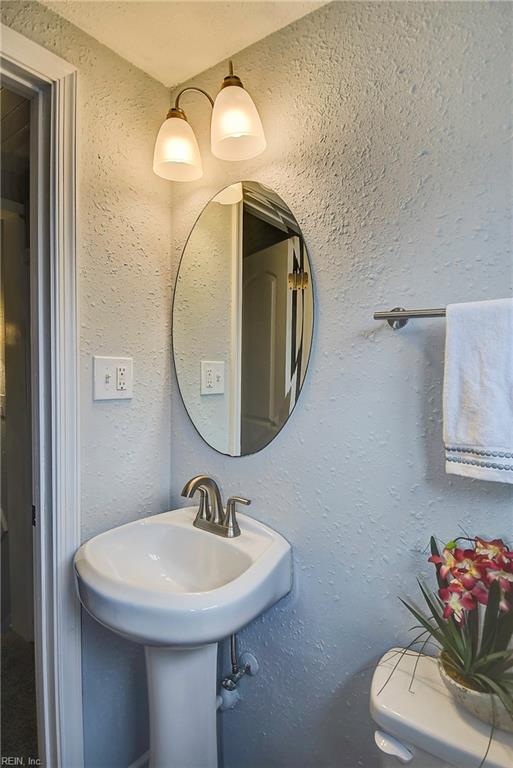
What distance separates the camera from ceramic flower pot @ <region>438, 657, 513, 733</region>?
2.13 ft

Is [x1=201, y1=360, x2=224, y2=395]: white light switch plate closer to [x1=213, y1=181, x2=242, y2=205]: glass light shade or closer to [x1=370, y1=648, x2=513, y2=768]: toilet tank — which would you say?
[x1=213, y1=181, x2=242, y2=205]: glass light shade

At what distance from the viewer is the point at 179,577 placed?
112 cm

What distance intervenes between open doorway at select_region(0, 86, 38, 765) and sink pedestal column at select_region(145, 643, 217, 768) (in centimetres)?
84

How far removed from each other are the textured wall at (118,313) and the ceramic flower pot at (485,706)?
95cm

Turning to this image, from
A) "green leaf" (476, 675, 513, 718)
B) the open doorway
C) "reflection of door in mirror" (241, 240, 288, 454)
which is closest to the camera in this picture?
"green leaf" (476, 675, 513, 718)

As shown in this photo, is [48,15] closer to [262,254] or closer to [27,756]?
[262,254]

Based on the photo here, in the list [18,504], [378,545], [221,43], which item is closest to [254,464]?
[378,545]

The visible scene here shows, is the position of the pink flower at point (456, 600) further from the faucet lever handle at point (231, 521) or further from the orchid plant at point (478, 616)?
the faucet lever handle at point (231, 521)

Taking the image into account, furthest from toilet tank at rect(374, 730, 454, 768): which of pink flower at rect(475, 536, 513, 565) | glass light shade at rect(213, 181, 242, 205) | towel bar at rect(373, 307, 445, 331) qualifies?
glass light shade at rect(213, 181, 242, 205)

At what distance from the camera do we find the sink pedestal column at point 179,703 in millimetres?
934

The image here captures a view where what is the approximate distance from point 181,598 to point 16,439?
1.49 m

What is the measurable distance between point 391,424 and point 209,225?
0.84 metres

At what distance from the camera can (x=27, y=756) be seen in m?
1.29

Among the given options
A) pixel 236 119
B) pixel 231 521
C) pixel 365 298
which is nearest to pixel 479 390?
pixel 365 298
